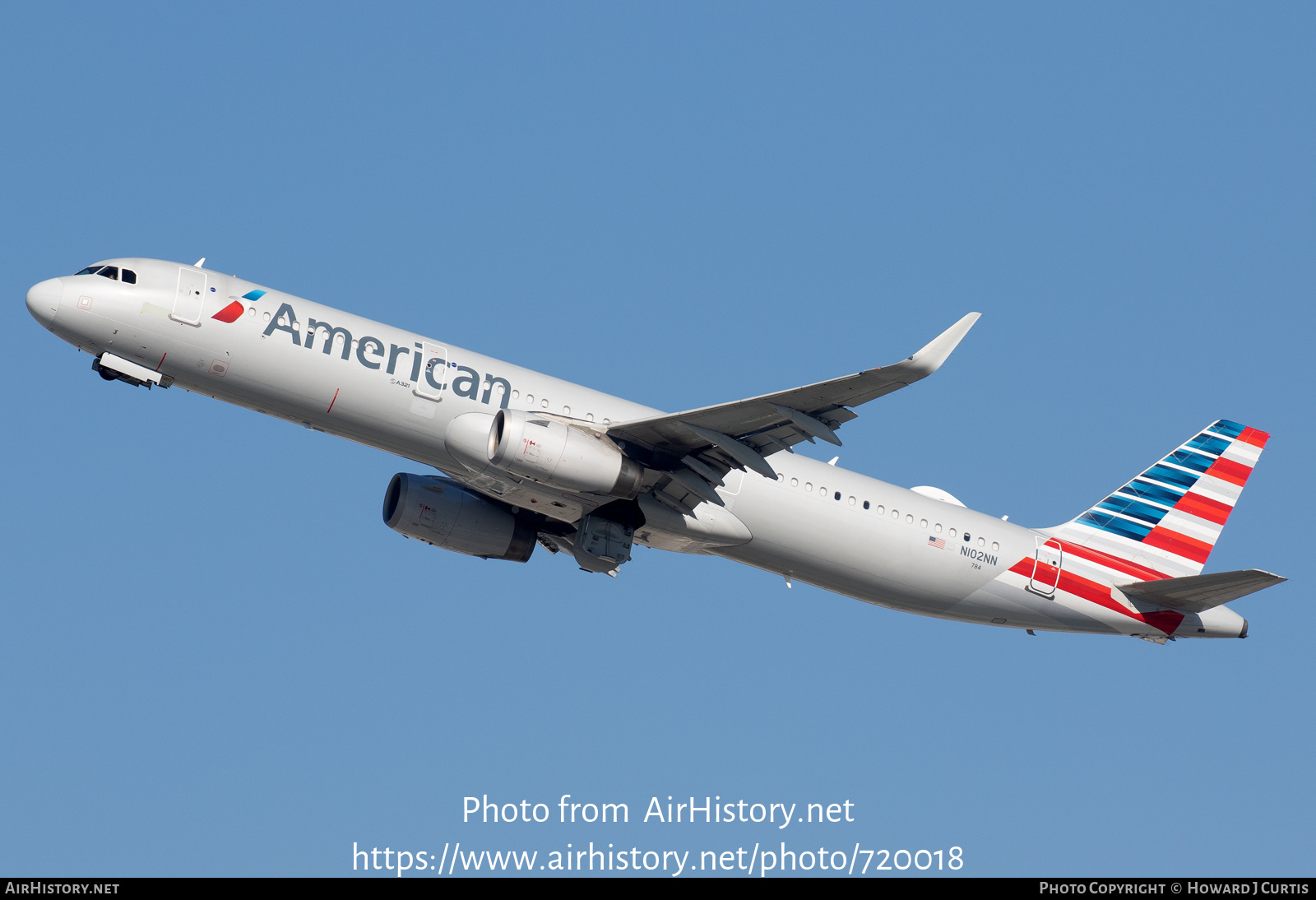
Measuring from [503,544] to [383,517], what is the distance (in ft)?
10.9

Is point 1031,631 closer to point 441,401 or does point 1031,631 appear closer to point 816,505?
point 816,505

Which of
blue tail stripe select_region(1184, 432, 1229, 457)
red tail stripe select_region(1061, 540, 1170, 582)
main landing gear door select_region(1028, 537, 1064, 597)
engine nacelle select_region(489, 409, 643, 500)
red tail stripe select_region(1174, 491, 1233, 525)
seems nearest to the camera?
engine nacelle select_region(489, 409, 643, 500)

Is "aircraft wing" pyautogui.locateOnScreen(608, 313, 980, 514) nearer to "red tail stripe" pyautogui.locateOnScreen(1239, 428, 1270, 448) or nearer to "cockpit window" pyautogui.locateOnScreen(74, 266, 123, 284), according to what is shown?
"cockpit window" pyautogui.locateOnScreen(74, 266, 123, 284)

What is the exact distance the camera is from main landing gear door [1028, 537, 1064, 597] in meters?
36.8

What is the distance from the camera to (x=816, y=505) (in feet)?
112

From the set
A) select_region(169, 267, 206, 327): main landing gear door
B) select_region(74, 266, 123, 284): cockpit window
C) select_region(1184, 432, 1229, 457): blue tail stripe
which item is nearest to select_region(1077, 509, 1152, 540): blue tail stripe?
select_region(1184, 432, 1229, 457): blue tail stripe

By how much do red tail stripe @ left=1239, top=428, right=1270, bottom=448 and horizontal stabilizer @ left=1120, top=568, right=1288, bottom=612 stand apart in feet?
21.0

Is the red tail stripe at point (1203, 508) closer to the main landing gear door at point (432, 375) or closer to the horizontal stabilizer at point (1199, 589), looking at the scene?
the horizontal stabilizer at point (1199, 589)

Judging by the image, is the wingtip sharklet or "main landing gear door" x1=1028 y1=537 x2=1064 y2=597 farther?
"main landing gear door" x1=1028 y1=537 x2=1064 y2=597

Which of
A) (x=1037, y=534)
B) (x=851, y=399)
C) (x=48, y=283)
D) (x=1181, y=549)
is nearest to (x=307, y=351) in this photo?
(x=48, y=283)

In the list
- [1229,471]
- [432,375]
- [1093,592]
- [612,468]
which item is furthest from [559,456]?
[1229,471]

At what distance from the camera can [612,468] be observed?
30.8 meters

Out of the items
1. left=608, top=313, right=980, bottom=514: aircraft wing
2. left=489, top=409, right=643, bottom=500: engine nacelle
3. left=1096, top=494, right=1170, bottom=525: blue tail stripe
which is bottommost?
left=489, top=409, right=643, bottom=500: engine nacelle
